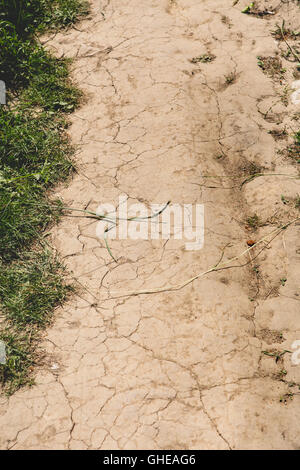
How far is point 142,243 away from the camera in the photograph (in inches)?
113

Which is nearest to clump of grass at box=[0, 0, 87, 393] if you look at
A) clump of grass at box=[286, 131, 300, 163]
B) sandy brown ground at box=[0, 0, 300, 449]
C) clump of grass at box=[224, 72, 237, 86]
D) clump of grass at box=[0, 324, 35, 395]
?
clump of grass at box=[0, 324, 35, 395]

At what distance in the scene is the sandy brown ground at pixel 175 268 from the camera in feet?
7.45

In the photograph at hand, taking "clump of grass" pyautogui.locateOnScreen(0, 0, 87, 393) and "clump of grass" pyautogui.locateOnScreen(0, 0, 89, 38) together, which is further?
"clump of grass" pyautogui.locateOnScreen(0, 0, 89, 38)

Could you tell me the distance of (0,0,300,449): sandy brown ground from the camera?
7.45 ft

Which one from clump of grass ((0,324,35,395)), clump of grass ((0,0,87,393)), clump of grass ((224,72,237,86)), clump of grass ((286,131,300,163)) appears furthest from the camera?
clump of grass ((224,72,237,86))

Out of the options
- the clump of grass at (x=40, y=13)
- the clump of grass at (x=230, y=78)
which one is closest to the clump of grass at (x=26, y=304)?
the clump of grass at (x=230, y=78)

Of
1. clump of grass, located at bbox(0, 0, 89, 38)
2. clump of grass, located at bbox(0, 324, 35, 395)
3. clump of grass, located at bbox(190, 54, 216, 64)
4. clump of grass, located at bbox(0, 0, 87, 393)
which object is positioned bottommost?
clump of grass, located at bbox(0, 324, 35, 395)

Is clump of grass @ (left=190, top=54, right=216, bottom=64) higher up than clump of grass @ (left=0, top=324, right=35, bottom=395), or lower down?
higher up

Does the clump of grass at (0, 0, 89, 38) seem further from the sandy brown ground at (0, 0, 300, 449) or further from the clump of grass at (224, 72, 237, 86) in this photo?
the clump of grass at (224, 72, 237, 86)

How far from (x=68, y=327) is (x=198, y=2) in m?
3.28

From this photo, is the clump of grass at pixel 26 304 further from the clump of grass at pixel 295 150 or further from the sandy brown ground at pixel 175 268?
the clump of grass at pixel 295 150

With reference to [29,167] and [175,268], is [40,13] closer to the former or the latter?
[29,167]

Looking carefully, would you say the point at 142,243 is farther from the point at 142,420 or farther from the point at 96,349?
the point at 142,420

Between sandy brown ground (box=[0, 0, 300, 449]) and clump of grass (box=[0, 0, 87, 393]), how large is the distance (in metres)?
0.12
